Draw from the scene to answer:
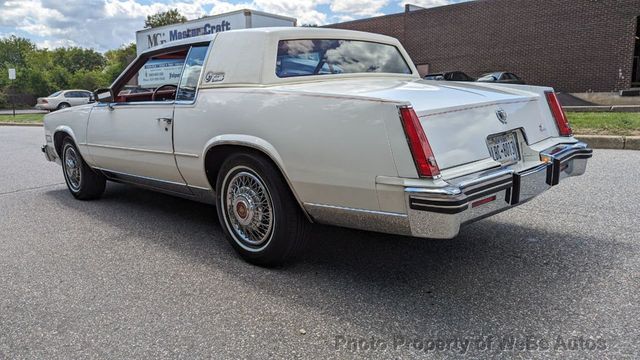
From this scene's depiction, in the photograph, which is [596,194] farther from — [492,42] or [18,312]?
[492,42]

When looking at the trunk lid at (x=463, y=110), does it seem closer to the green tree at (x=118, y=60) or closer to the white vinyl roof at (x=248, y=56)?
the white vinyl roof at (x=248, y=56)

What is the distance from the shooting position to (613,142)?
8.41 metres

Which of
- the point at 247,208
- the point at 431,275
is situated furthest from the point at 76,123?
the point at 431,275

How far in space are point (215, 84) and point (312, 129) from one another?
1.10m

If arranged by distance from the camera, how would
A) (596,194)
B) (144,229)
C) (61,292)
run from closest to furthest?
1. (61,292)
2. (144,229)
3. (596,194)

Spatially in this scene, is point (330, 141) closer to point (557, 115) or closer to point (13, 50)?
point (557, 115)

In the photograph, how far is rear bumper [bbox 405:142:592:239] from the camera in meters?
2.50

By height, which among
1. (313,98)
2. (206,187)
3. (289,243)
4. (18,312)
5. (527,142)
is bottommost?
(18,312)

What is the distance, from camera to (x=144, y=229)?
445 cm

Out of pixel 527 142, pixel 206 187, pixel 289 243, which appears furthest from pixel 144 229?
pixel 527 142

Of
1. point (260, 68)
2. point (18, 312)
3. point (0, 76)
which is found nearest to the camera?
point (18, 312)

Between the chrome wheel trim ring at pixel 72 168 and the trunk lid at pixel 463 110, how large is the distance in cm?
348

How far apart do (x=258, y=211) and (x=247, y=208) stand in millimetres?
88

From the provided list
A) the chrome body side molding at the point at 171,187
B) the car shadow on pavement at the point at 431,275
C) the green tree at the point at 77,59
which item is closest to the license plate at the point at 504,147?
the car shadow on pavement at the point at 431,275
